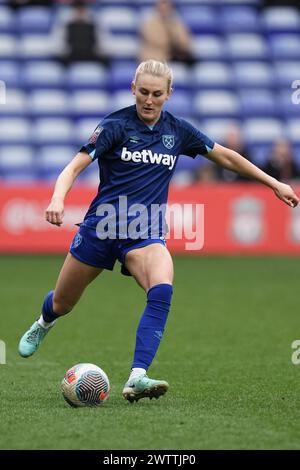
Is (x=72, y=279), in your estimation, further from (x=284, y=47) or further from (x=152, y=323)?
(x=284, y=47)

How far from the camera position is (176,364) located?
788 cm

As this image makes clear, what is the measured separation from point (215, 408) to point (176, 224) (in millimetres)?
9962

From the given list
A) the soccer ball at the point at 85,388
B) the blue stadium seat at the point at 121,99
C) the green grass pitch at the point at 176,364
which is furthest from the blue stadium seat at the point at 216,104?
the soccer ball at the point at 85,388

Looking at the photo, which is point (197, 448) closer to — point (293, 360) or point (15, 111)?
point (293, 360)

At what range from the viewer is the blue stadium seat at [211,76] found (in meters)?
20.7

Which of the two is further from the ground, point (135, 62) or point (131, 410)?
point (135, 62)

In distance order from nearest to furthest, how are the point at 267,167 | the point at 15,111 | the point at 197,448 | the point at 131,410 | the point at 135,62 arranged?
the point at 197,448 → the point at 131,410 → the point at 267,167 → the point at 15,111 → the point at 135,62

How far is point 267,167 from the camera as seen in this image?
1756cm

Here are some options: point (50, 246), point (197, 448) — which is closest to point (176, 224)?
point (50, 246)

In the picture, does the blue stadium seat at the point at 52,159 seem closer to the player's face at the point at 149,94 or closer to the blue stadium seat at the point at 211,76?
the blue stadium seat at the point at 211,76

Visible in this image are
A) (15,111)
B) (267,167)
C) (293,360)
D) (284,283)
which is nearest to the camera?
(293,360)

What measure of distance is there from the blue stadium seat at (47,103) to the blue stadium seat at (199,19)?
Answer: 133 inches

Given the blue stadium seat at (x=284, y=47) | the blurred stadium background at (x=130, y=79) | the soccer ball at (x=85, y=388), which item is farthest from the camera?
the blue stadium seat at (x=284, y=47)

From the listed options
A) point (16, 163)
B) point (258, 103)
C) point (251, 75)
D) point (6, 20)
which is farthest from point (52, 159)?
point (251, 75)
